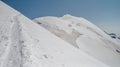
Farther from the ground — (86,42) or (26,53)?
(86,42)

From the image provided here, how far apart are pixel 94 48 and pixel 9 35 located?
18.5 metres

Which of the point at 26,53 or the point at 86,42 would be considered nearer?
the point at 26,53

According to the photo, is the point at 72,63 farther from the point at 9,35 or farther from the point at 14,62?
→ the point at 9,35

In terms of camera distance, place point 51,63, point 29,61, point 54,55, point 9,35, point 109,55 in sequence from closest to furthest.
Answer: point 29,61, point 51,63, point 54,55, point 9,35, point 109,55

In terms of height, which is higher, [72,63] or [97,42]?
[97,42]

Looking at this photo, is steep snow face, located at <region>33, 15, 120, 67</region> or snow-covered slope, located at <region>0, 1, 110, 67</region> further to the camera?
steep snow face, located at <region>33, 15, 120, 67</region>

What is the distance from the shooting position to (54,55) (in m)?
15.5

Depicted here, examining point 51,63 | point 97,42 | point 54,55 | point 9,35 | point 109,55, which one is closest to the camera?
point 51,63

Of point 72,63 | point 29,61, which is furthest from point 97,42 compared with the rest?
point 29,61

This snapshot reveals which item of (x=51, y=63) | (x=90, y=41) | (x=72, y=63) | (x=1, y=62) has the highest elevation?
(x=90, y=41)

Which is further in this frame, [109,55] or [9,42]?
[109,55]

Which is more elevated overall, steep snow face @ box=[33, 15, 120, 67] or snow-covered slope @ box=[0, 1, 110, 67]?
steep snow face @ box=[33, 15, 120, 67]

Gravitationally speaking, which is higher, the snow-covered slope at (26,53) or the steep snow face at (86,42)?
the steep snow face at (86,42)

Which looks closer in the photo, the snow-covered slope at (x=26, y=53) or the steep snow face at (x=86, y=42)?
the snow-covered slope at (x=26, y=53)
